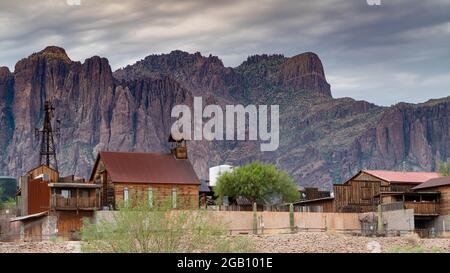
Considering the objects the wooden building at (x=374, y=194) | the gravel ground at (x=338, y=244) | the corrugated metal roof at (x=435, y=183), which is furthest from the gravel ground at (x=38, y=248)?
the corrugated metal roof at (x=435, y=183)

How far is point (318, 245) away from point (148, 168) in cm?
2761

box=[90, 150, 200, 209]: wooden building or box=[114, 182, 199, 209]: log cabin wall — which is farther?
box=[90, 150, 200, 209]: wooden building

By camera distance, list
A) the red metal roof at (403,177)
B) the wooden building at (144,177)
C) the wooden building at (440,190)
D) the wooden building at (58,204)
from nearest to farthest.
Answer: the wooden building at (58,204) < the wooden building at (144,177) < the wooden building at (440,190) < the red metal roof at (403,177)

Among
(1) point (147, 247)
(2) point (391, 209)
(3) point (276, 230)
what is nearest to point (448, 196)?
(2) point (391, 209)

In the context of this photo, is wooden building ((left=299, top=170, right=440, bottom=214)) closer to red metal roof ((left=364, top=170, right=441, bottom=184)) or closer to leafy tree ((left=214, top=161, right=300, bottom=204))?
red metal roof ((left=364, top=170, right=441, bottom=184))

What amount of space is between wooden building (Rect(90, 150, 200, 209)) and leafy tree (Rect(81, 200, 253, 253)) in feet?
102

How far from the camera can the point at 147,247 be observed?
26.8m

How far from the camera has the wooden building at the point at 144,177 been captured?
2475 inches

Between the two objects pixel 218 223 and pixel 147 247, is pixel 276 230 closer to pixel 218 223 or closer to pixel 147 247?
pixel 218 223

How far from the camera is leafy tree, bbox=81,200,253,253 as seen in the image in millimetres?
27047

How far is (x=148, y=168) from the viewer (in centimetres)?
6550

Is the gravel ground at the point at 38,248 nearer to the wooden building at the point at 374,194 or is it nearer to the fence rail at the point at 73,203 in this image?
the fence rail at the point at 73,203

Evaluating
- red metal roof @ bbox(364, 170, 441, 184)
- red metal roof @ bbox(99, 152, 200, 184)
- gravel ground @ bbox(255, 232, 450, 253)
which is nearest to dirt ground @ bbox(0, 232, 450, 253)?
gravel ground @ bbox(255, 232, 450, 253)

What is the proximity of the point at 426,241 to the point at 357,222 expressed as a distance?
15145 millimetres
